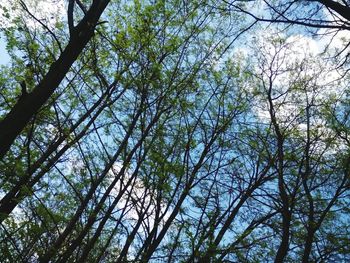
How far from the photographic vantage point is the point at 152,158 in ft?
22.0

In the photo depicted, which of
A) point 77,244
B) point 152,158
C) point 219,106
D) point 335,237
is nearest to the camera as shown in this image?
point 77,244

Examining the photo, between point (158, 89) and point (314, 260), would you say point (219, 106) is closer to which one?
point (158, 89)

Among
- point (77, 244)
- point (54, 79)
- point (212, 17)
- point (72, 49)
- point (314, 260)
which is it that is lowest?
point (77, 244)

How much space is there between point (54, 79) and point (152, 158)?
261 cm

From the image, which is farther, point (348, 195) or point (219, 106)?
point (219, 106)

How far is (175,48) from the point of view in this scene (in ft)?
25.5

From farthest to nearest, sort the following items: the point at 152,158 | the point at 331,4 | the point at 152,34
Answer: the point at 152,34
the point at 152,158
the point at 331,4

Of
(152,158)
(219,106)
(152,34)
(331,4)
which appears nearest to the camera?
(331,4)

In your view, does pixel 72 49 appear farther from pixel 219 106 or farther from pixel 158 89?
pixel 219 106

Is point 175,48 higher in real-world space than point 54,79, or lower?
higher

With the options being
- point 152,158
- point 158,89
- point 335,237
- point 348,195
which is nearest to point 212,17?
point 158,89

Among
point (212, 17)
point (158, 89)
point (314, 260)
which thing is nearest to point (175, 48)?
point (158, 89)

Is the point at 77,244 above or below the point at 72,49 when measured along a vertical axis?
below

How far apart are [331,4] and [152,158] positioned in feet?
14.4
